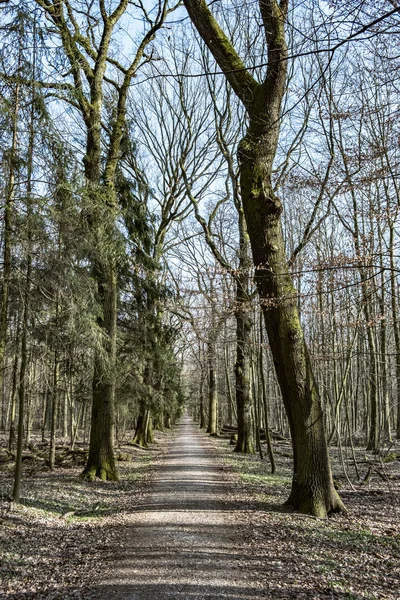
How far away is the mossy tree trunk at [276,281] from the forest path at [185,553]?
1326 millimetres

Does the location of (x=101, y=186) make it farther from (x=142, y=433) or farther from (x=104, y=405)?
(x=142, y=433)

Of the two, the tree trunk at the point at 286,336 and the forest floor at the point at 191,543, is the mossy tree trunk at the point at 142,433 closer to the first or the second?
the forest floor at the point at 191,543

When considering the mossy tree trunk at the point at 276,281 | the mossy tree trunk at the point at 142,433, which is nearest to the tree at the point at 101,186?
the mossy tree trunk at the point at 276,281

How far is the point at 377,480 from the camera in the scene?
10539 mm

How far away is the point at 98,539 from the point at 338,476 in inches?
283

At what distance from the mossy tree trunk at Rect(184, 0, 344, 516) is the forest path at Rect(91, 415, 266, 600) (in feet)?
4.35

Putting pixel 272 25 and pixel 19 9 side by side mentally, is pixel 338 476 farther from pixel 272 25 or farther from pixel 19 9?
pixel 19 9

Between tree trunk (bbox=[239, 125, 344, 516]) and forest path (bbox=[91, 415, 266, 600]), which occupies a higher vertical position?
tree trunk (bbox=[239, 125, 344, 516])

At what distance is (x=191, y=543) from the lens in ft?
18.1

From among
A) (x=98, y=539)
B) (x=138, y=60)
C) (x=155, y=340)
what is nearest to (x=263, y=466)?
(x=155, y=340)

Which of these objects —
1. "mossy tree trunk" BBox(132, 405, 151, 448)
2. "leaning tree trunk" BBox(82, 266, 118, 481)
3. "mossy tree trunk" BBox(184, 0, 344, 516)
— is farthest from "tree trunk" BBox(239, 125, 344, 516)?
"mossy tree trunk" BBox(132, 405, 151, 448)

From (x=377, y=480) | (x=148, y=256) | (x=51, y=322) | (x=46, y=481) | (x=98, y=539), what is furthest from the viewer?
(x=148, y=256)

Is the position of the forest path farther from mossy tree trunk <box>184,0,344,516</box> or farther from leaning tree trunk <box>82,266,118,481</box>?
leaning tree trunk <box>82,266,118,481</box>

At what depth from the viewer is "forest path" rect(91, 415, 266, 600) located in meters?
4.13
